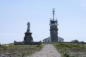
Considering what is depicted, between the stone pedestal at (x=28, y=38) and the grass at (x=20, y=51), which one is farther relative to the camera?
the stone pedestal at (x=28, y=38)

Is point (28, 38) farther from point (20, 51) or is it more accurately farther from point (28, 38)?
point (20, 51)

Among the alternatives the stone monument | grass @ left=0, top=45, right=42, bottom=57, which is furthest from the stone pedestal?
grass @ left=0, top=45, right=42, bottom=57

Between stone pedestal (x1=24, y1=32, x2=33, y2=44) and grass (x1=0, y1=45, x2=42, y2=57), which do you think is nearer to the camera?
grass (x1=0, y1=45, x2=42, y2=57)

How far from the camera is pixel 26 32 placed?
110m

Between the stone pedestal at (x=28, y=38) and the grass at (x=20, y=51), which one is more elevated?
the stone pedestal at (x=28, y=38)

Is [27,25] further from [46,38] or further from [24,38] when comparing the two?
[46,38]

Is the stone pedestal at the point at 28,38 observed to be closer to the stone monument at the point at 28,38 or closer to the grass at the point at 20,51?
the stone monument at the point at 28,38

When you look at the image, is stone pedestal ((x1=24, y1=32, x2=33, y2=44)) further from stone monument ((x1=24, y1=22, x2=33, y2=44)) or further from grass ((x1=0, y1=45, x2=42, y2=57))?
grass ((x1=0, y1=45, x2=42, y2=57))

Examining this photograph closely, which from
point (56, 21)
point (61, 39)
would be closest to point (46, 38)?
point (61, 39)

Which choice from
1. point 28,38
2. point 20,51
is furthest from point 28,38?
point 20,51

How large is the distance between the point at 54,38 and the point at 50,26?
705cm

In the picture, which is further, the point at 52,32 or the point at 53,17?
the point at 53,17

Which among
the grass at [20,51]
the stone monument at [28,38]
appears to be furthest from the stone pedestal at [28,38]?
the grass at [20,51]

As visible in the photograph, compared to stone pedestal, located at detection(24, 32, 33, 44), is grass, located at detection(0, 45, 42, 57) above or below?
below
